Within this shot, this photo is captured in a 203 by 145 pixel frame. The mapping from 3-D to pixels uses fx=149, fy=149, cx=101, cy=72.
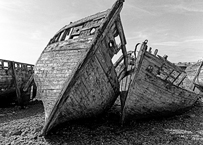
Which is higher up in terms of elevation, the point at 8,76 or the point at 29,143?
the point at 8,76

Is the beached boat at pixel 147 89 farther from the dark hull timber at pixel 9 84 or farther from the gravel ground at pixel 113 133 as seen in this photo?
the dark hull timber at pixel 9 84

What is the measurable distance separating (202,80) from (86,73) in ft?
39.4

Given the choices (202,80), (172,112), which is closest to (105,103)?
(172,112)

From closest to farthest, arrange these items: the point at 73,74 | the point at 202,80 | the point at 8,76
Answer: the point at 73,74, the point at 8,76, the point at 202,80

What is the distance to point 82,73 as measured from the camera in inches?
189

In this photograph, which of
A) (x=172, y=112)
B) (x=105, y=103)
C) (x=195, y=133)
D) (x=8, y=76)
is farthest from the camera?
(x=8, y=76)

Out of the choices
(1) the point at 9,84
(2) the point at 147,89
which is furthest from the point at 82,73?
(1) the point at 9,84

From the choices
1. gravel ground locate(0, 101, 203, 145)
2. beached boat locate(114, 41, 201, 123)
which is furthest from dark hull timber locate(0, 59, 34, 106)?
beached boat locate(114, 41, 201, 123)

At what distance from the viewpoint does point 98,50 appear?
17.2ft

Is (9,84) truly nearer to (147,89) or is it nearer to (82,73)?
(82,73)

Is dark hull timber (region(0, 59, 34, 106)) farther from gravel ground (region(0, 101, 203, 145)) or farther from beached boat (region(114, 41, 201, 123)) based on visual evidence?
beached boat (region(114, 41, 201, 123))

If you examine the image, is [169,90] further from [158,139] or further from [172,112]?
[158,139]

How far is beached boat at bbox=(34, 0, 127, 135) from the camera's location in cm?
474

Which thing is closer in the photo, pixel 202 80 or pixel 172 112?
pixel 172 112
